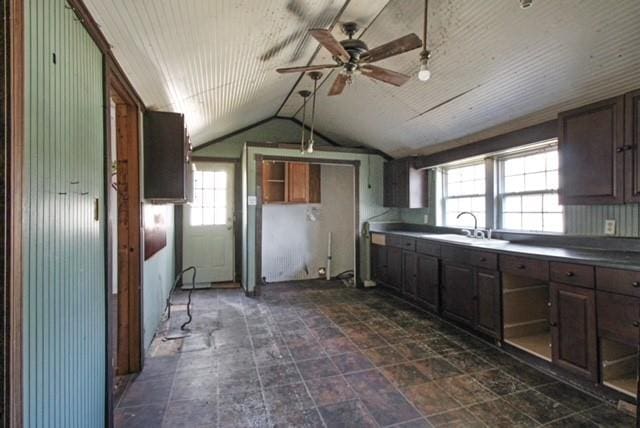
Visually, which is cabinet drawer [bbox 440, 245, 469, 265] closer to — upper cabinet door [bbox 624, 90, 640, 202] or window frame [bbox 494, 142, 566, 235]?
window frame [bbox 494, 142, 566, 235]

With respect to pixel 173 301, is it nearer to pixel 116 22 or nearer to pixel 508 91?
pixel 116 22

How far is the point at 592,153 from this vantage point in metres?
2.36

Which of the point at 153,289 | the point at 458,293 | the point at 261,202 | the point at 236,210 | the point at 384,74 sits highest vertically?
the point at 384,74

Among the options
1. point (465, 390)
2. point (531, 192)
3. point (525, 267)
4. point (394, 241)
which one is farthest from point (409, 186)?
point (465, 390)

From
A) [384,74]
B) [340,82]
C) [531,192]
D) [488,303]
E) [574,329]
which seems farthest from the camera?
[531,192]

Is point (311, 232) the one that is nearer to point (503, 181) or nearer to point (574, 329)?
point (503, 181)

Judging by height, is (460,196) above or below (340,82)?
below

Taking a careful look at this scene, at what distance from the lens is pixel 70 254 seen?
127 centimetres

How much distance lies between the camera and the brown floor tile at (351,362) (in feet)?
8.16

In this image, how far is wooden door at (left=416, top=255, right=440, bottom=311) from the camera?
3611mm

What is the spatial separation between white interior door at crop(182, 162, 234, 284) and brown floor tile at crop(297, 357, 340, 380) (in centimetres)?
313

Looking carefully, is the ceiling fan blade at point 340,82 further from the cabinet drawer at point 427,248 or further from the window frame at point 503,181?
the cabinet drawer at point 427,248

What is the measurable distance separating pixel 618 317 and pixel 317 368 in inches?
80.7

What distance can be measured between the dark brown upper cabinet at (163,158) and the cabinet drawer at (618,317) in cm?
314
